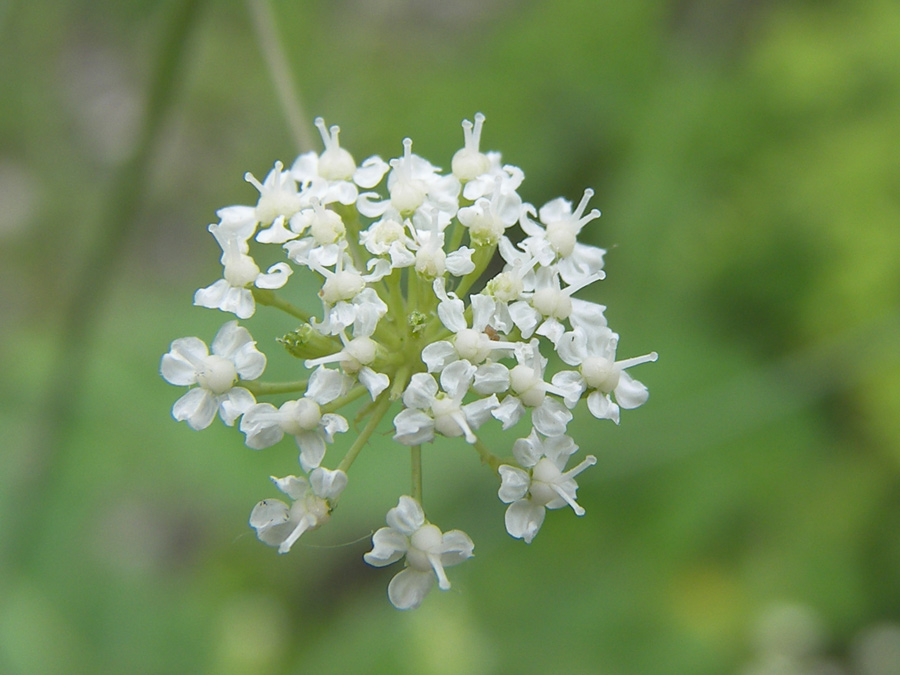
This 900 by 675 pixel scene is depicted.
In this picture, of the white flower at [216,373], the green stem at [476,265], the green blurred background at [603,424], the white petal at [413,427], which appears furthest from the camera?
the green blurred background at [603,424]

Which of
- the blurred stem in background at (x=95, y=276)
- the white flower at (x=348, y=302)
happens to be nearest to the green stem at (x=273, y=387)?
the white flower at (x=348, y=302)

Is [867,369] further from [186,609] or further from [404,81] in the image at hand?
[186,609]

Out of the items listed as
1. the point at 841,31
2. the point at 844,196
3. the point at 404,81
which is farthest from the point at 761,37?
the point at 404,81

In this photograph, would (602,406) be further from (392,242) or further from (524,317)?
(392,242)

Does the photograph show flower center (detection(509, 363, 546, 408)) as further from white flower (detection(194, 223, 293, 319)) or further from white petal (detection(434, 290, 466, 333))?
white flower (detection(194, 223, 293, 319))

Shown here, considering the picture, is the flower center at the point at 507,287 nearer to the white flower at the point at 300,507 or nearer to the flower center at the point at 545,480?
the flower center at the point at 545,480

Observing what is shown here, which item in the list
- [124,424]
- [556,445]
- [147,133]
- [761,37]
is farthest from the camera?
[761,37]

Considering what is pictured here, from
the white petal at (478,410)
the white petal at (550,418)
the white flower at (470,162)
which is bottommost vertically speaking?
the white petal at (478,410)
